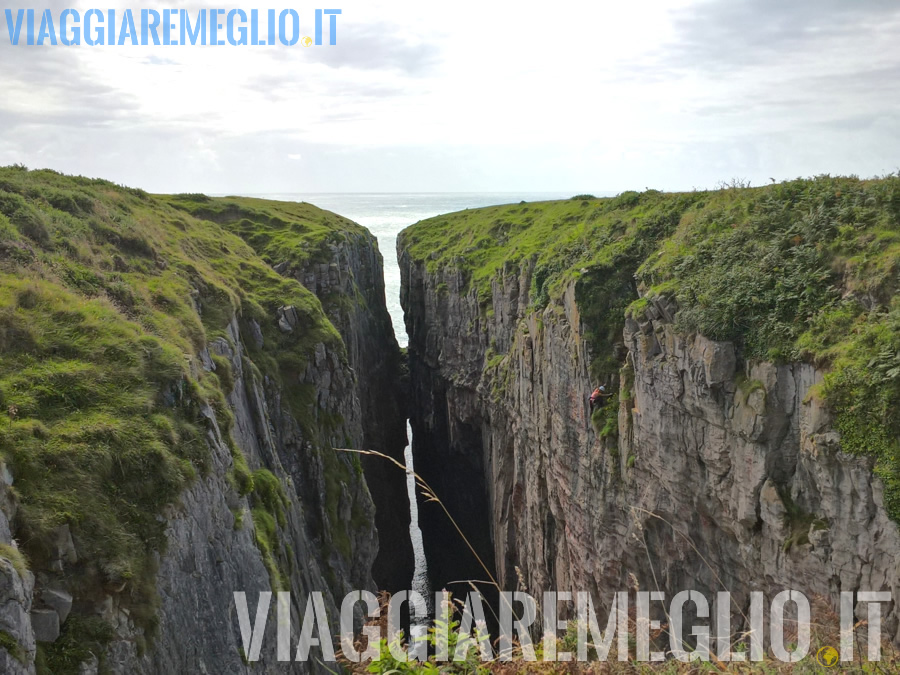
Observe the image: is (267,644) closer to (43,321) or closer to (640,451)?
(43,321)

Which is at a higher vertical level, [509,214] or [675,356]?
[509,214]

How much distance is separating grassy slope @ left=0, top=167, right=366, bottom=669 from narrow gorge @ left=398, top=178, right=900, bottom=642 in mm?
12366

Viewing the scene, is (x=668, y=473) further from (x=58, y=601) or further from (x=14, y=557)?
(x=14, y=557)

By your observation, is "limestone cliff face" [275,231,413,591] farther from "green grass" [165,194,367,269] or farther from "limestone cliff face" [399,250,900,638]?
"limestone cliff face" [399,250,900,638]

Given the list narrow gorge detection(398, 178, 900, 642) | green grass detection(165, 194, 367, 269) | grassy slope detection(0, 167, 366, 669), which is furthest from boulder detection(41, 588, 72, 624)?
green grass detection(165, 194, 367, 269)

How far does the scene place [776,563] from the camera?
22.4m

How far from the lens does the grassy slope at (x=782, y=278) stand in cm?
1936

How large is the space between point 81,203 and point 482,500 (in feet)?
150

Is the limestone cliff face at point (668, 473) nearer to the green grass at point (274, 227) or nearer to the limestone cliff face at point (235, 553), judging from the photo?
the limestone cliff face at point (235, 553)

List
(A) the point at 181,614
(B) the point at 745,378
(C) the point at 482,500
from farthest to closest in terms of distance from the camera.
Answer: (C) the point at 482,500, (B) the point at 745,378, (A) the point at 181,614

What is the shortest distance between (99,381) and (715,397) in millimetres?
21167

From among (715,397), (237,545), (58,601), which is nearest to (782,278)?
(715,397)

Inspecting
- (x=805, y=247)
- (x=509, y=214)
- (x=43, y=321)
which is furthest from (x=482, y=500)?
(x=43, y=321)

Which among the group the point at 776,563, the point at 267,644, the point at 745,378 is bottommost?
the point at 267,644
